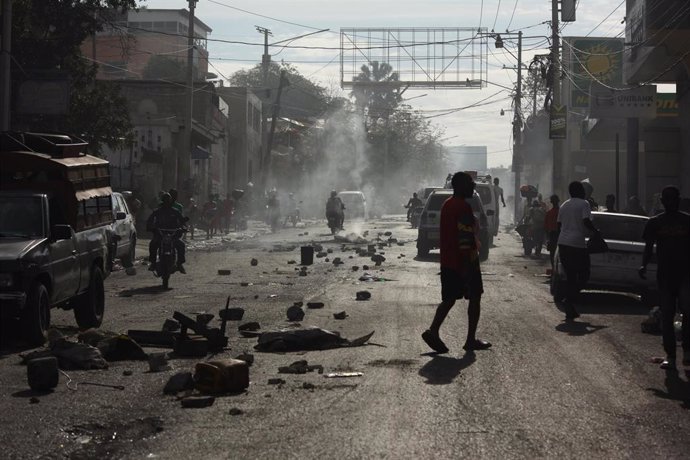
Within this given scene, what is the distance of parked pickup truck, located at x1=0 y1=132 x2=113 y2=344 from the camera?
11.4 metres

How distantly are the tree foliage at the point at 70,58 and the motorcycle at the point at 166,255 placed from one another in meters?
9.31

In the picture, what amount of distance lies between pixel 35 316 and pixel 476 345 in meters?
4.65

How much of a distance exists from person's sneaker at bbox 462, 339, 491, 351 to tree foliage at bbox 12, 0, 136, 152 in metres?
19.2

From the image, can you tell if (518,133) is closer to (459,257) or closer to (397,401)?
(459,257)

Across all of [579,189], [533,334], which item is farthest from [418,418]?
[579,189]

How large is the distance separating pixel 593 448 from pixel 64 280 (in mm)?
7441

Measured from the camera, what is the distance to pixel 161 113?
55.4 m

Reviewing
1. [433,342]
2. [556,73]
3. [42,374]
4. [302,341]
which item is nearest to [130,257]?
[302,341]

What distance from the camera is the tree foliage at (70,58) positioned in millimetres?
28594

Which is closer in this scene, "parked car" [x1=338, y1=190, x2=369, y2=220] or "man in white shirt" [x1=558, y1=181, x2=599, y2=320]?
"man in white shirt" [x1=558, y1=181, x2=599, y2=320]

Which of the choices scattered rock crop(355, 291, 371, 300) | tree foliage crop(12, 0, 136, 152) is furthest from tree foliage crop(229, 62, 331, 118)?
scattered rock crop(355, 291, 371, 300)

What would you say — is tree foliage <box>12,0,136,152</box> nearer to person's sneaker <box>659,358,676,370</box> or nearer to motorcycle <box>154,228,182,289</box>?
motorcycle <box>154,228,182,289</box>

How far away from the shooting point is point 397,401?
8.32m

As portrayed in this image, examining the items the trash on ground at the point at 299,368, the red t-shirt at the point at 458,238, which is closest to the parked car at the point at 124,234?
the red t-shirt at the point at 458,238
